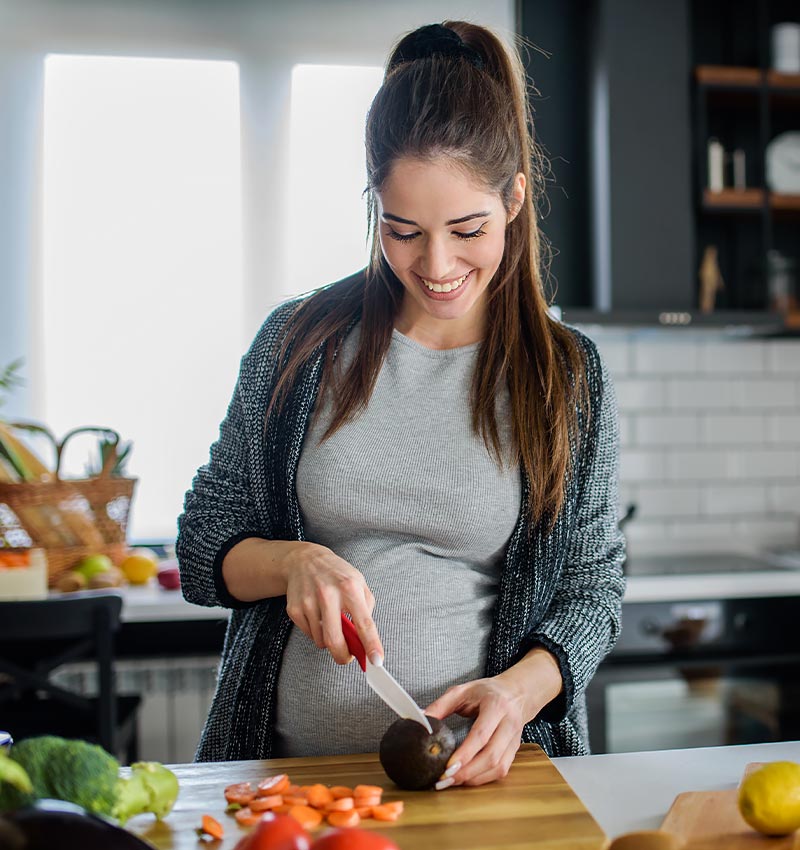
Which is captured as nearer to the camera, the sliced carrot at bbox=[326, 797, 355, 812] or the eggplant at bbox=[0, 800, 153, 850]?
the eggplant at bbox=[0, 800, 153, 850]

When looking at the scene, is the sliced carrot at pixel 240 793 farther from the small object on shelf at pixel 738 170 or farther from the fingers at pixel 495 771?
the small object on shelf at pixel 738 170

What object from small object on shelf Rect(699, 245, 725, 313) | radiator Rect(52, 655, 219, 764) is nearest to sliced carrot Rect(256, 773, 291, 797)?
radiator Rect(52, 655, 219, 764)

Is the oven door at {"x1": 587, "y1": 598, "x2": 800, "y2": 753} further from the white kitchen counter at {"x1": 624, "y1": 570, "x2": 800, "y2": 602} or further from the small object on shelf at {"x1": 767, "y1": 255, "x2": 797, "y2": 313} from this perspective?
the small object on shelf at {"x1": 767, "y1": 255, "x2": 797, "y2": 313}

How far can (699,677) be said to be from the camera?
244 centimetres

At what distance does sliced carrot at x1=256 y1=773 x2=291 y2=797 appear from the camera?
863mm

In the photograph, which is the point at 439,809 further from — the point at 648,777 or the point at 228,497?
the point at 228,497

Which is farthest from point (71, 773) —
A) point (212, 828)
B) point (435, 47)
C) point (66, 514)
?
point (66, 514)

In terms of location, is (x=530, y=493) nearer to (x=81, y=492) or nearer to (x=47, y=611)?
(x=47, y=611)

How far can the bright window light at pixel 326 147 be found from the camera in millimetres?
3066

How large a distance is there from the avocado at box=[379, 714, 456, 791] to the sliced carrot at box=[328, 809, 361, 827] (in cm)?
7

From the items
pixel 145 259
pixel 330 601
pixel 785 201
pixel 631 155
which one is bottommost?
pixel 330 601

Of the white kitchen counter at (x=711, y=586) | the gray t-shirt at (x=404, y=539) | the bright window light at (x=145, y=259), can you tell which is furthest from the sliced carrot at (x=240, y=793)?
the bright window light at (x=145, y=259)

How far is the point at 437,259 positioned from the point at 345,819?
23.1 inches

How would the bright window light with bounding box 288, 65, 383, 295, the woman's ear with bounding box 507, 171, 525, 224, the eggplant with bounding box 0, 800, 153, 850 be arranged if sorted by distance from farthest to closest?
the bright window light with bounding box 288, 65, 383, 295 → the woman's ear with bounding box 507, 171, 525, 224 → the eggplant with bounding box 0, 800, 153, 850
